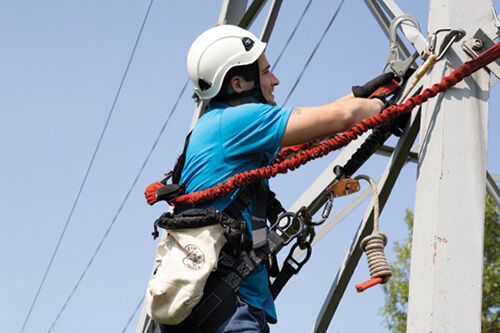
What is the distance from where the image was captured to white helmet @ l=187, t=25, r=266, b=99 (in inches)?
135

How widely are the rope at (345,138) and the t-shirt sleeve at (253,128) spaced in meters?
0.10

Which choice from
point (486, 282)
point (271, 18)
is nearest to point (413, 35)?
point (271, 18)

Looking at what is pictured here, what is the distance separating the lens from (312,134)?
9.96 ft

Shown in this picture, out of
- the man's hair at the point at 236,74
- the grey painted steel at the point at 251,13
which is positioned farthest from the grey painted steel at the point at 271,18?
the man's hair at the point at 236,74

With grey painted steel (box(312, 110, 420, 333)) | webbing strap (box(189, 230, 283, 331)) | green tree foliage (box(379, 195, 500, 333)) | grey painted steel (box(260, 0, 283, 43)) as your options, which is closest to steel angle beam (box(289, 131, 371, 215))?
grey painted steel (box(312, 110, 420, 333))

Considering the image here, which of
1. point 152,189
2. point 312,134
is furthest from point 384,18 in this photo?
point 152,189

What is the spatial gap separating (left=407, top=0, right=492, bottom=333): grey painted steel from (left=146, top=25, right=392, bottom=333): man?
1.04 ft

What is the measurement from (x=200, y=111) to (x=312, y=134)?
6.45 ft

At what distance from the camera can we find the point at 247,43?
11.4 ft

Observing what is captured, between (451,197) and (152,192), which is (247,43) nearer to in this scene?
(152,192)

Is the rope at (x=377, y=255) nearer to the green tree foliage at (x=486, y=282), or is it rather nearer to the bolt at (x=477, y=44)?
the bolt at (x=477, y=44)

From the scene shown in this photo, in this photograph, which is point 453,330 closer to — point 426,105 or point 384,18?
point 426,105

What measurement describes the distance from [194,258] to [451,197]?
3.19 feet

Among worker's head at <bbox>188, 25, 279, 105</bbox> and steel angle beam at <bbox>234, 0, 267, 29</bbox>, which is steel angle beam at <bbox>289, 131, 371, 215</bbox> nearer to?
worker's head at <bbox>188, 25, 279, 105</bbox>
